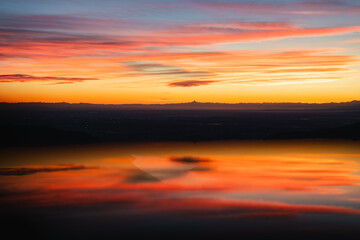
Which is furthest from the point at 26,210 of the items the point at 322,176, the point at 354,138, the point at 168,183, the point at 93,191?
the point at 354,138

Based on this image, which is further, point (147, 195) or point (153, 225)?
point (147, 195)

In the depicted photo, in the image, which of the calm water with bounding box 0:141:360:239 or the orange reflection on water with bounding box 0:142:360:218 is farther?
the orange reflection on water with bounding box 0:142:360:218

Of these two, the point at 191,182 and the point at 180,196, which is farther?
the point at 191,182

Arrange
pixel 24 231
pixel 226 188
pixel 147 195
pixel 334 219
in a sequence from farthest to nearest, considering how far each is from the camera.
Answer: pixel 226 188
pixel 147 195
pixel 334 219
pixel 24 231

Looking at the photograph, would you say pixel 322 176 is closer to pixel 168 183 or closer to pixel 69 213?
pixel 168 183

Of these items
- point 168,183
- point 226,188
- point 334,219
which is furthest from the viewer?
point 168,183
